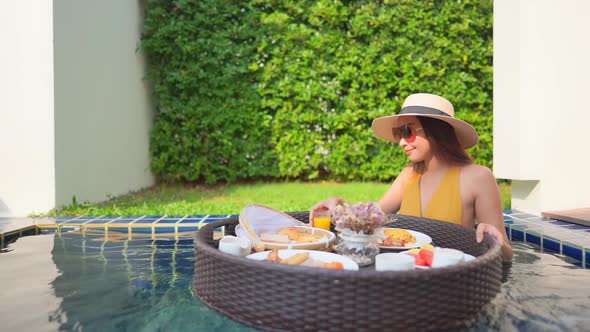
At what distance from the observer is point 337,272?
1559 mm

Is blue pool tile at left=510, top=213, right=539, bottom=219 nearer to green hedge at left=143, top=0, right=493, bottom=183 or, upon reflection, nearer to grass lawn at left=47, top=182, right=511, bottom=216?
grass lawn at left=47, top=182, right=511, bottom=216

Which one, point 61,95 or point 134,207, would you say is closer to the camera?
point 61,95

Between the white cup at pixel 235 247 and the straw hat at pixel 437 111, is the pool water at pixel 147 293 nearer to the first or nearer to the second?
the white cup at pixel 235 247

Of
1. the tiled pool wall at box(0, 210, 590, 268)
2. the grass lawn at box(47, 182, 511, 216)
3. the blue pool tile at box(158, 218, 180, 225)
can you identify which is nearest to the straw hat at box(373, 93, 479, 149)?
the tiled pool wall at box(0, 210, 590, 268)

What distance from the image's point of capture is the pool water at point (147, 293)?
6.53 ft

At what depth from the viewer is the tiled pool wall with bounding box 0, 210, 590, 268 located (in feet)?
11.4

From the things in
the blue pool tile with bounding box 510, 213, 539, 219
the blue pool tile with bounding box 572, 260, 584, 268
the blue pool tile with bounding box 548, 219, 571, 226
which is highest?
the blue pool tile with bounding box 510, 213, 539, 219

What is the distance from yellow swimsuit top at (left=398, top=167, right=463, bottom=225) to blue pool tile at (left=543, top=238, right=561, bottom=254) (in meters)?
1.04

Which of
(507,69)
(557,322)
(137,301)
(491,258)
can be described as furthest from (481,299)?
(507,69)

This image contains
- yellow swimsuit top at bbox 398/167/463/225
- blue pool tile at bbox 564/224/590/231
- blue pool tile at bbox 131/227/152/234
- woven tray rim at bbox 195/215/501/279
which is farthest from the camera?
blue pool tile at bbox 131/227/152/234

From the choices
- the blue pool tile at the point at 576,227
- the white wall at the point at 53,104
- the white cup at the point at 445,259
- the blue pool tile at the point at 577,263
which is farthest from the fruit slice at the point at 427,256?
the white wall at the point at 53,104

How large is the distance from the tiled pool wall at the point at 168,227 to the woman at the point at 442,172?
1.08 m

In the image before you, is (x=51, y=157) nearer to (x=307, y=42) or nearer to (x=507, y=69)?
(x=307, y=42)

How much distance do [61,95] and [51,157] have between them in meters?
0.64
